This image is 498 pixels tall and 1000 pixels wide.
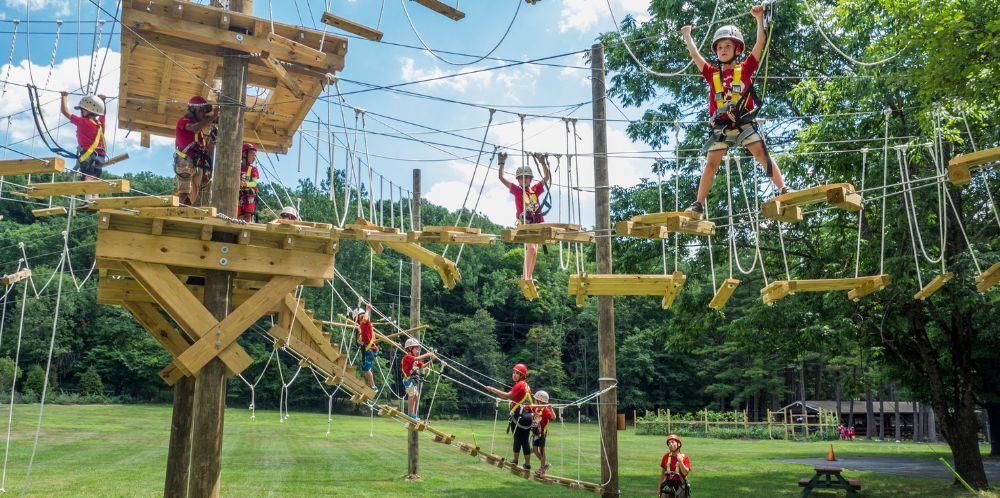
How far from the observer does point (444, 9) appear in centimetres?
760

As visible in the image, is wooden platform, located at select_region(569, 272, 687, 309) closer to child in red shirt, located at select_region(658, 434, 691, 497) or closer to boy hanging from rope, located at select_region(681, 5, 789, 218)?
boy hanging from rope, located at select_region(681, 5, 789, 218)

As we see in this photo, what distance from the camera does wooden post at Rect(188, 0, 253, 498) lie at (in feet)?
25.2

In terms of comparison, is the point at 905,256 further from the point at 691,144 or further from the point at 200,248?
the point at 200,248

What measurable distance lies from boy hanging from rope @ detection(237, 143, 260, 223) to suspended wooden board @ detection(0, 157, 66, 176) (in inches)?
110

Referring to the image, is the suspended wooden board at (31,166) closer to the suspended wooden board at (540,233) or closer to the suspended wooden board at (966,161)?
the suspended wooden board at (540,233)

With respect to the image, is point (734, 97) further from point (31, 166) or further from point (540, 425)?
point (540, 425)

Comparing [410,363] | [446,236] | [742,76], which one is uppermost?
[742,76]

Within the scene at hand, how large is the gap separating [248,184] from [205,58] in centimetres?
164

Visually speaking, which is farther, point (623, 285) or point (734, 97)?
point (623, 285)

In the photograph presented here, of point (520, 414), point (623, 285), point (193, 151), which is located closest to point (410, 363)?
point (520, 414)

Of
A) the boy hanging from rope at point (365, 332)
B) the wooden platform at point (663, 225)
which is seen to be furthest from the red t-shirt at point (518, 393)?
the wooden platform at point (663, 225)

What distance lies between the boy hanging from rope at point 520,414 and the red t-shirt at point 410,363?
112 inches

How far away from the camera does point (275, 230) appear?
748 cm

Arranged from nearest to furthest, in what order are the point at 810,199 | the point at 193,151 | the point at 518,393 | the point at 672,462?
the point at 810,199 < the point at 193,151 < the point at 672,462 < the point at 518,393
